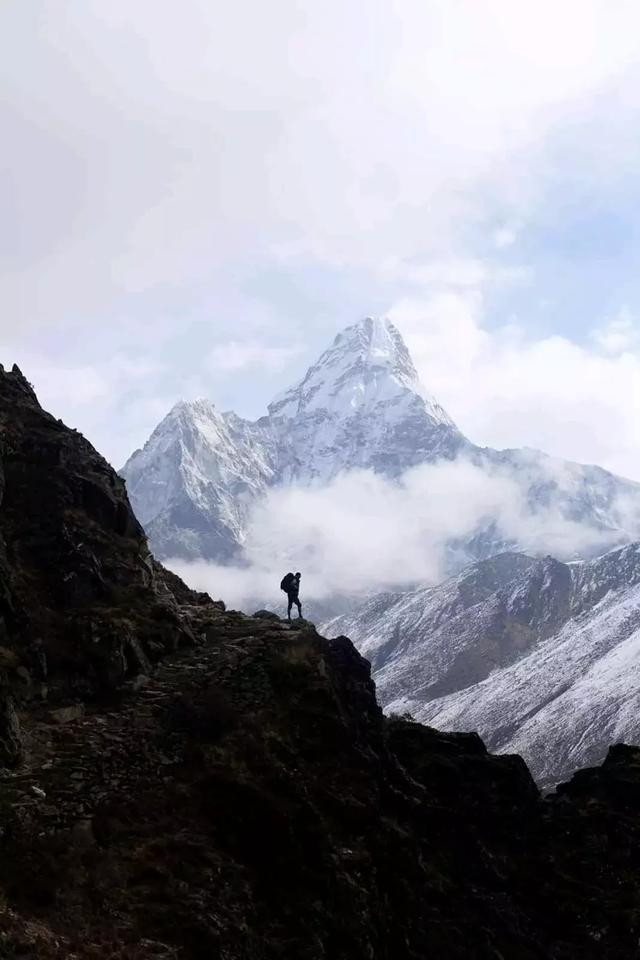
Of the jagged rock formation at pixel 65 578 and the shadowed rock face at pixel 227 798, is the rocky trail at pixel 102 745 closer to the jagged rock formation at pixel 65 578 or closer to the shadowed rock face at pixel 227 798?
the shadowed rock face at pixel 227 798

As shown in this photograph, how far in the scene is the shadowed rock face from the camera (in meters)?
24.0

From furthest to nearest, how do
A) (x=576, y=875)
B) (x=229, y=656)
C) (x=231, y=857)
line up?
(x=576, y=875) < (x=229, y=656) < (x=231, y=857)

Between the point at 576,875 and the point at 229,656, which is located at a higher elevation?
the point at 229,656

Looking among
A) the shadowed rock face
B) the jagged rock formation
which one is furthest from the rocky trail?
the jagged rock formation

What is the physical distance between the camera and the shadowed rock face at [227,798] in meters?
24.0

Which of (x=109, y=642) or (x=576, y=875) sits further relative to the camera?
(x=576, y=875)

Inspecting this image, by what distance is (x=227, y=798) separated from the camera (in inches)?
1121

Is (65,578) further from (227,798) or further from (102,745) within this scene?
(227,798)

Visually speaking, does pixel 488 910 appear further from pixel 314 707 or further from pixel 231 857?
pixel 231 857

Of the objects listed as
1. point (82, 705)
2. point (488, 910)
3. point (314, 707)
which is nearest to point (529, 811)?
point (488, 910)

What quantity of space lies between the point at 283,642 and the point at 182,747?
28.5 ft

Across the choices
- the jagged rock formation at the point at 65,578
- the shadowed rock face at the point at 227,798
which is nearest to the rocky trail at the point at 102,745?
the shadowed rock face at the point at 227,798

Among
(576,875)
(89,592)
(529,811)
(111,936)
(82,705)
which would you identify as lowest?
(576,875)

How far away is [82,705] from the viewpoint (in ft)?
98.6
